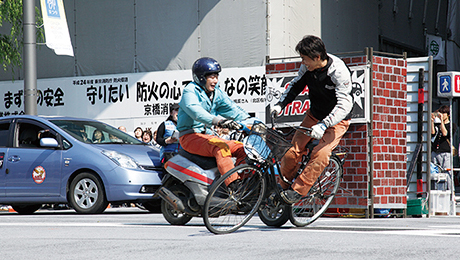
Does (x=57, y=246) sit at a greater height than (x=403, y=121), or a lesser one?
lesser

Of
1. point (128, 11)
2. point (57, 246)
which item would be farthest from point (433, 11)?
point (57, 246)

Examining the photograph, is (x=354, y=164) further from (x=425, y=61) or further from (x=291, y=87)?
(x=291, y=87)

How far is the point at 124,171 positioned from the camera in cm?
1091

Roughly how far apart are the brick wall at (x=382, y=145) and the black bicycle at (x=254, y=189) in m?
2.92

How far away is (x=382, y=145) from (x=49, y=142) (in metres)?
5.01

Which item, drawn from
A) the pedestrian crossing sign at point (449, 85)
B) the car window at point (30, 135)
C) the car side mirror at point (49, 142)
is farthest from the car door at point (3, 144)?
the pedestrian crossing sign at point (449, 85)

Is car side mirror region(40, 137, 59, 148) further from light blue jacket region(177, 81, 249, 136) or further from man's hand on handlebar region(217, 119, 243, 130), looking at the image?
man's hand on handlebar region(217, 119, 243, 130)

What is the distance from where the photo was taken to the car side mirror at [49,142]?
11125 mm

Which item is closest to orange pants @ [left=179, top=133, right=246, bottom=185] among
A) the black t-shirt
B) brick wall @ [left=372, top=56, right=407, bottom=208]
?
brick wall @ [left=372, top=56, right=407, bottom=208]

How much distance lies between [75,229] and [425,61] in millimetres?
5934

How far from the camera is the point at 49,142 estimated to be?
1116cm

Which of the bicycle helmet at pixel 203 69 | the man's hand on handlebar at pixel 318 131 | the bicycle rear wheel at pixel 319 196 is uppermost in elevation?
the bicycle helmet at pixel 203 69

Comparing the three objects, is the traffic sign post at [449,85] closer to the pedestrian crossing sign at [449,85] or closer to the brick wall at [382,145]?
the pedestrian crossing sign at [449,85]

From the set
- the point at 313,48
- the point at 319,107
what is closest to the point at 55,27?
the point at 319,107
